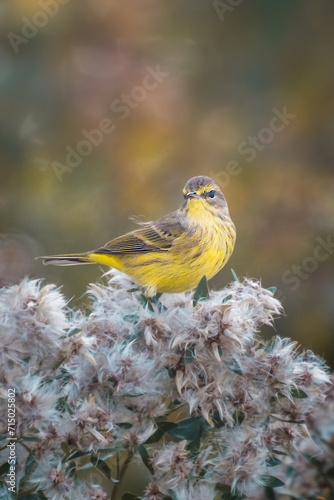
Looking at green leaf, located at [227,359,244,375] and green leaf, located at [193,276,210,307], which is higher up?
green leaf, located at [193,276,210,307]

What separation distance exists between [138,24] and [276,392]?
1.87 metres

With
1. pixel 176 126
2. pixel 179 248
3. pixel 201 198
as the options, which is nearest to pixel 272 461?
pixel 179 248

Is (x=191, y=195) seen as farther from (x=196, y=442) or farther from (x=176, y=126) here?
(x=176, y=126)

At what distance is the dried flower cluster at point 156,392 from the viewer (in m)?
0.79

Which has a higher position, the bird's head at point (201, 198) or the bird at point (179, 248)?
the bird's head at point (201, 198)

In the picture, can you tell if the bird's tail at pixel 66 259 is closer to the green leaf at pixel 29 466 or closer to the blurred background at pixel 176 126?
the green leaf at pixel 29 466

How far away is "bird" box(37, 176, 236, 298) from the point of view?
1229 millimetres

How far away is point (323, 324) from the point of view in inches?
82.7

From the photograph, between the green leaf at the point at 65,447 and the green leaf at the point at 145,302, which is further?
the green leaf at the point at 145,302

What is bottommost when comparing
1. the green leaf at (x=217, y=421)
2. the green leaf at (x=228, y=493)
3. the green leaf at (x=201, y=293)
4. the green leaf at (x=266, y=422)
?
the green leaf at (x=228, y=493)

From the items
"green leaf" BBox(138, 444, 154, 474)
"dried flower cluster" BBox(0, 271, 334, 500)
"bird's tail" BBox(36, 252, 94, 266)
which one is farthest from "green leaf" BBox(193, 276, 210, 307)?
"bird's tail" BBox(36, 252, 94, 266)

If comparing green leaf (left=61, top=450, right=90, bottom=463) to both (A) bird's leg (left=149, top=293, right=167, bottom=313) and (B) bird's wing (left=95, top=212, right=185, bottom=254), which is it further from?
(B) bird's wing (left=95, top=212, right=185, bottom=254)

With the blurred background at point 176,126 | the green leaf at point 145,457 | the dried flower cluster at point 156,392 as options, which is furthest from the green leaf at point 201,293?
the blurred background at point 176,126

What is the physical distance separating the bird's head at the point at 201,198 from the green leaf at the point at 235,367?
1.78 feet
